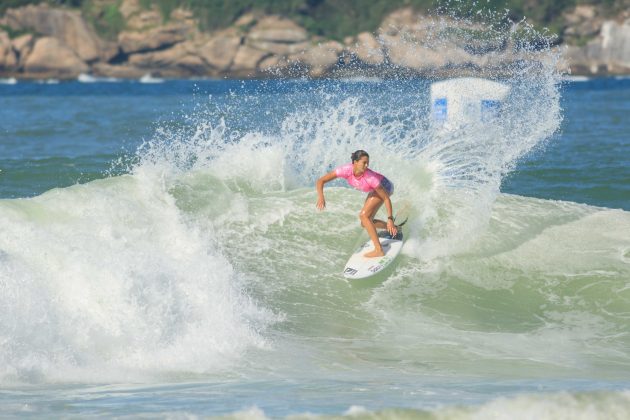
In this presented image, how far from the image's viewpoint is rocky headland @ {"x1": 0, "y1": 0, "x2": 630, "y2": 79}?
9175 centimetres

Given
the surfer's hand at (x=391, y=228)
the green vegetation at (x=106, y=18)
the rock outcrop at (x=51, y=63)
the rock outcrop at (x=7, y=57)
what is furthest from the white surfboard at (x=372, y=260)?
the green vegetation at (x=106, y=18)

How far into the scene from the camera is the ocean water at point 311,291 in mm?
7613

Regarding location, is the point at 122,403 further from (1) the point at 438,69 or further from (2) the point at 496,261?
(1) the point at 438,69

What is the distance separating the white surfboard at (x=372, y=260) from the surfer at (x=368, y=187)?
0.29 ft

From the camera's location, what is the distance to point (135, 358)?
851cm

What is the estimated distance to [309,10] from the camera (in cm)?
9775

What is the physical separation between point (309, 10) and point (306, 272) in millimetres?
88217

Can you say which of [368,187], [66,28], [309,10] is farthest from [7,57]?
[368,187]

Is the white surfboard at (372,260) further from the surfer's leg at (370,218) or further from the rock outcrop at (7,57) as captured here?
the rock outcrop at (7,57)

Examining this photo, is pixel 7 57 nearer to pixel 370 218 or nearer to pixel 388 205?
pixel 370 218

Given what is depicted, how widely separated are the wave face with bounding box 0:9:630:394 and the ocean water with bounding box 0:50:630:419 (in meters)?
0.03

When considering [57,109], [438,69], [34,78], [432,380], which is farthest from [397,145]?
[34,78]

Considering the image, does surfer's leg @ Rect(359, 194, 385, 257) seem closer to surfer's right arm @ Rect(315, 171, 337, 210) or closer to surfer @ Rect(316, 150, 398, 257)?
surfer @ Rect(316, 150, 398, 257)

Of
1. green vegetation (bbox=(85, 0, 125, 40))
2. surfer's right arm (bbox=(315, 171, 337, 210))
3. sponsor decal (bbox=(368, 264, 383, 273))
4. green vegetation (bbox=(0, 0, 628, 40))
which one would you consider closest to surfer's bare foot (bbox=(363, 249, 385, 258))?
sponsor decal (bbox=(368, 264, 383, 273))
